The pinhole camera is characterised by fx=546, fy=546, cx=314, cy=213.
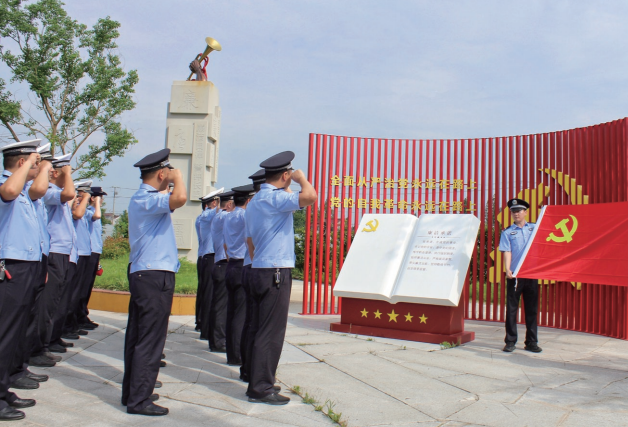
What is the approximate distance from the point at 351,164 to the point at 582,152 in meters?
3.18

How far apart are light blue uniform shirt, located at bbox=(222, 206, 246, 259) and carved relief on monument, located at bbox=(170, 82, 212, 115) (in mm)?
7728

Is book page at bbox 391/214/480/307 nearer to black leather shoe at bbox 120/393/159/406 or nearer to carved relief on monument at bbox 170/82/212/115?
black leather shoe at bbox 120/393/159/406

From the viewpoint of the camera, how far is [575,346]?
236 inches

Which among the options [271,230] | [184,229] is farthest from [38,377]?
[184,229]

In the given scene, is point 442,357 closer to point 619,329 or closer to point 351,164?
point 619,329

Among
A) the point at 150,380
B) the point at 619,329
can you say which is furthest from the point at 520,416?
the point at 619,329

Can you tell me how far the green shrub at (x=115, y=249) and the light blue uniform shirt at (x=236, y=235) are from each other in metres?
10.2

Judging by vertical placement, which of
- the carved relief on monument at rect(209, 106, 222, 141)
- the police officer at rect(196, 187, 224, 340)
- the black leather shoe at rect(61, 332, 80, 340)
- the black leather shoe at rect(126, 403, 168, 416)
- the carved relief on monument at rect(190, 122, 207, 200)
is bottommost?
the black leather shoe at rect(126, 403, 168, 416)

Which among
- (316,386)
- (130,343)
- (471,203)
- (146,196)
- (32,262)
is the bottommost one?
(316,386)

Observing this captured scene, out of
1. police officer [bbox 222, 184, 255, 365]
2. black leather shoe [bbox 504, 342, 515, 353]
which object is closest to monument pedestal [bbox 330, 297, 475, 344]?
black leather shoe [bbox 504, 342, 515, 353]

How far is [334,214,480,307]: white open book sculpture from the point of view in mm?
5953

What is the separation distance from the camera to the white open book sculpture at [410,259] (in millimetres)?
5953

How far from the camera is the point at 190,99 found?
1234 centimetres

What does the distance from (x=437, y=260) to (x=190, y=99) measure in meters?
8.04
